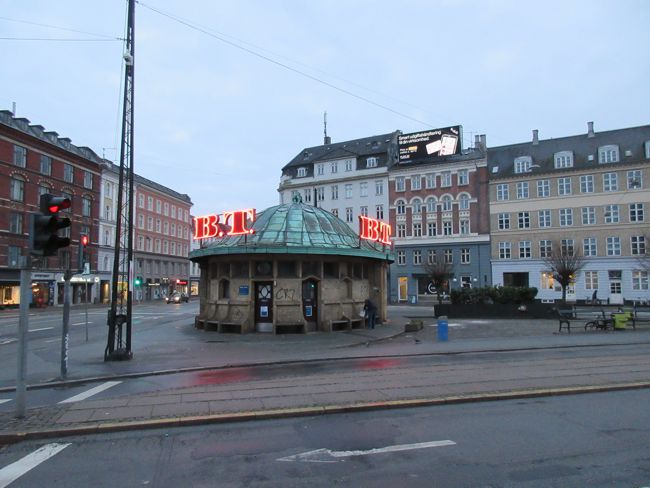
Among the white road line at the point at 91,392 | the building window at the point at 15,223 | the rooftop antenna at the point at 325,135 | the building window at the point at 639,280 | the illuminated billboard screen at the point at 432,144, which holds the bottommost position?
the white road line at the point at 91,392

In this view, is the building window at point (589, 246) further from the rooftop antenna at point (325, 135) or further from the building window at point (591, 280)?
the rooftop antenna at point (325, 135)

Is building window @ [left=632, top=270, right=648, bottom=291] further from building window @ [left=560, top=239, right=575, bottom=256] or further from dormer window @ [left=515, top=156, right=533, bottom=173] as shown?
dormer window @ [left=515, top=156, right=533, bottom=173]

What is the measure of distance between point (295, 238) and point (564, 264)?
2559 cm

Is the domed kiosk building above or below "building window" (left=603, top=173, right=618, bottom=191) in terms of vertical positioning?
below

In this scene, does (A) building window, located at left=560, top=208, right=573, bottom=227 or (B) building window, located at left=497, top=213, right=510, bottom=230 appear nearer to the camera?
(A) building window, located at left=560, top=208, right=573, bottom=227

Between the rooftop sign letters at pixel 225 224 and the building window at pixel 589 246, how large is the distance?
4205 centimetres

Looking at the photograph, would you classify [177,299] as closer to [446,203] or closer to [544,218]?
[446,203]

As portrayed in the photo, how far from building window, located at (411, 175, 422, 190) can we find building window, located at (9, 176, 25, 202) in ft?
138

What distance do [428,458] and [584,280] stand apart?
52283 millimetres

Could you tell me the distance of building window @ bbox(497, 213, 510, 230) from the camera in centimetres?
5581

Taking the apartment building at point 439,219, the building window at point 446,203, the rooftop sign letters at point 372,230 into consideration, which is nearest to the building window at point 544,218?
the apartment building at point 439,219

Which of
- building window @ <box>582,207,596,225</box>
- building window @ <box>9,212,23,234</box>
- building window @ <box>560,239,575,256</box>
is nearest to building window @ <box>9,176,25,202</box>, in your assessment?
building window @ <box>9,212,23,234</box>

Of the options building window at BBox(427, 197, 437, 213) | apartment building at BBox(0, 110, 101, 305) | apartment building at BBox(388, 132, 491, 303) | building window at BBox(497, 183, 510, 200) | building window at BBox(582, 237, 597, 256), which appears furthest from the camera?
building window at BBox(427, 197, 437, 213)

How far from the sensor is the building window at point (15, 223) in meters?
47.8
